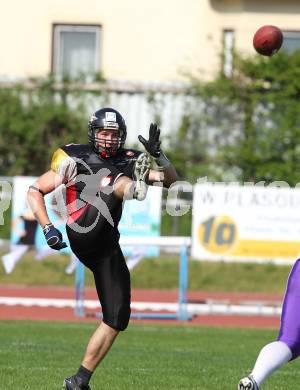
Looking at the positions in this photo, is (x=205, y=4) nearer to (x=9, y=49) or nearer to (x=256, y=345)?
(x=9, y=49)

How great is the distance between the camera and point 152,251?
55.7ft

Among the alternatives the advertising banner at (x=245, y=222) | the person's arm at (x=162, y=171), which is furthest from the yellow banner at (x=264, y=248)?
the person's arm at (x=162, y=171)

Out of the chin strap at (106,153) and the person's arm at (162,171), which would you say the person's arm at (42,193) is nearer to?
the chin strap at (106,153)

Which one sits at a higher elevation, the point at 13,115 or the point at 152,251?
the point at 13,115

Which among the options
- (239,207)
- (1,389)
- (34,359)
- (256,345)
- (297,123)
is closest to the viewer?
(1,389)

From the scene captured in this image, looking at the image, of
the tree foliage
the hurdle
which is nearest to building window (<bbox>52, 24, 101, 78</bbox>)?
the tree foliage

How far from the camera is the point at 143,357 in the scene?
930 centimetres

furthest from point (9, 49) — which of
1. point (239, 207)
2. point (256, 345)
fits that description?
point (256, 345)

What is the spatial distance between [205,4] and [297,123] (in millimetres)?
2966

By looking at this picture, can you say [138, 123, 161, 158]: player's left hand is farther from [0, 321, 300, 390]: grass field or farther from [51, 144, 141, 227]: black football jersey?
[0, 321, 300, 390]: grass field

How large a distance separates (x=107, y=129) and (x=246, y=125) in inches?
532

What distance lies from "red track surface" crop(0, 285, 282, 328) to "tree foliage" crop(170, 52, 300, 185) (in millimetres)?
3674

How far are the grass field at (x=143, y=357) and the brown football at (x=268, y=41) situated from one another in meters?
2.36

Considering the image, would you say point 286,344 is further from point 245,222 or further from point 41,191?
point 245,222
